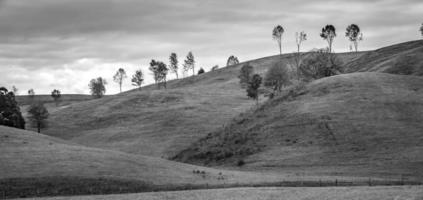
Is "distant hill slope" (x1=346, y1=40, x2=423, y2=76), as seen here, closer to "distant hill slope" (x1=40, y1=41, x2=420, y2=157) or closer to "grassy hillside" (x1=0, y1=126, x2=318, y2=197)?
"distant hill slope" (x1=40, y1=41, x2=420, y2=157)

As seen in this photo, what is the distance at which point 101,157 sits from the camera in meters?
51.0

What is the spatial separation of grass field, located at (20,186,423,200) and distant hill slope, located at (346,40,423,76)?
9261 cm

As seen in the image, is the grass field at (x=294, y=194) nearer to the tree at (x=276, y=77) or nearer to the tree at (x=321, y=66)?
the tree at (x=321, y=66)

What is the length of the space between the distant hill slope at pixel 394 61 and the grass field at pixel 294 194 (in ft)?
304

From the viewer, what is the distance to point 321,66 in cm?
11631

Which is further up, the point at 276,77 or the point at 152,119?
the point at 276,77

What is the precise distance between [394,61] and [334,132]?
7600 centimetres

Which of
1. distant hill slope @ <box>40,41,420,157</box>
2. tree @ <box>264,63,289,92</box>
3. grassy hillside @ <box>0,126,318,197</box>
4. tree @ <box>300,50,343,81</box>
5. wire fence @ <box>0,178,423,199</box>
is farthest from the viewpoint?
tree @ <box>264,63,289,92</box>

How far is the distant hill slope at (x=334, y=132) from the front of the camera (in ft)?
199

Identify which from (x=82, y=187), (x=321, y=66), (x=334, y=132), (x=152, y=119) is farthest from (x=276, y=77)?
(x=82, y=187)

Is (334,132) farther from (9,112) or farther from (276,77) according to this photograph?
(9,112)

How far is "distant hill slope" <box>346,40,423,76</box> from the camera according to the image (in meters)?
126

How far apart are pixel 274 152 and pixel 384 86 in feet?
98.1

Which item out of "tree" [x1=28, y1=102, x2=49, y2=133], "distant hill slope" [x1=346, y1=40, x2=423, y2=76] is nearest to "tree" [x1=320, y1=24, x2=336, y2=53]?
"distant hill slope" [x1=346, y1=40, x2=423, y2=76]
